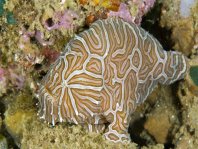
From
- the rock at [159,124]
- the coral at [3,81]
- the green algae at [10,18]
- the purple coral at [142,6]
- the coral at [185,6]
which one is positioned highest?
the green algae at [10,18]

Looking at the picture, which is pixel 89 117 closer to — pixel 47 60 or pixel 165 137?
pixel 47 60

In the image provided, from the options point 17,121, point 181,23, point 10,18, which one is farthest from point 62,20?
point 181,23

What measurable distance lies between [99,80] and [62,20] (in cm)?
83

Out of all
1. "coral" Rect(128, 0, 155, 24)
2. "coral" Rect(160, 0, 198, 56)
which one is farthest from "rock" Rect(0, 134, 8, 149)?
"coral" Rect(160, 0, 198, 56)

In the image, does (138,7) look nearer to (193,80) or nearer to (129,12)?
(129,12)

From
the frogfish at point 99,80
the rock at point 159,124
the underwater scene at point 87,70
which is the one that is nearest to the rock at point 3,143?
the underwater scene at point 87,70

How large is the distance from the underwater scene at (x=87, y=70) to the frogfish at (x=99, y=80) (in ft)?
0.04

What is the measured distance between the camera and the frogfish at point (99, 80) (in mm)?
3629

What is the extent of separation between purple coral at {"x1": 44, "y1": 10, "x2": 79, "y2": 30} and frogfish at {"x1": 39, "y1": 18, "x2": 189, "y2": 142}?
237 millimetres

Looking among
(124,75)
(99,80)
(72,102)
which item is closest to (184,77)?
(124,75)

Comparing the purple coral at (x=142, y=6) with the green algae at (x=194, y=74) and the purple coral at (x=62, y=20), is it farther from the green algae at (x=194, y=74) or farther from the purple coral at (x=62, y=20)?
the green algae at (x=194, y=74)

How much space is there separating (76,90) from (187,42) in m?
1.98

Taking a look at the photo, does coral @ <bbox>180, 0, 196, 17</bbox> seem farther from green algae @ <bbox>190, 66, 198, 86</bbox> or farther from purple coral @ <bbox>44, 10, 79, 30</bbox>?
purple coral @ <bbox>44, 10, 79, 30</bbox>

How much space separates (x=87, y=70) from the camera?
3654mm
